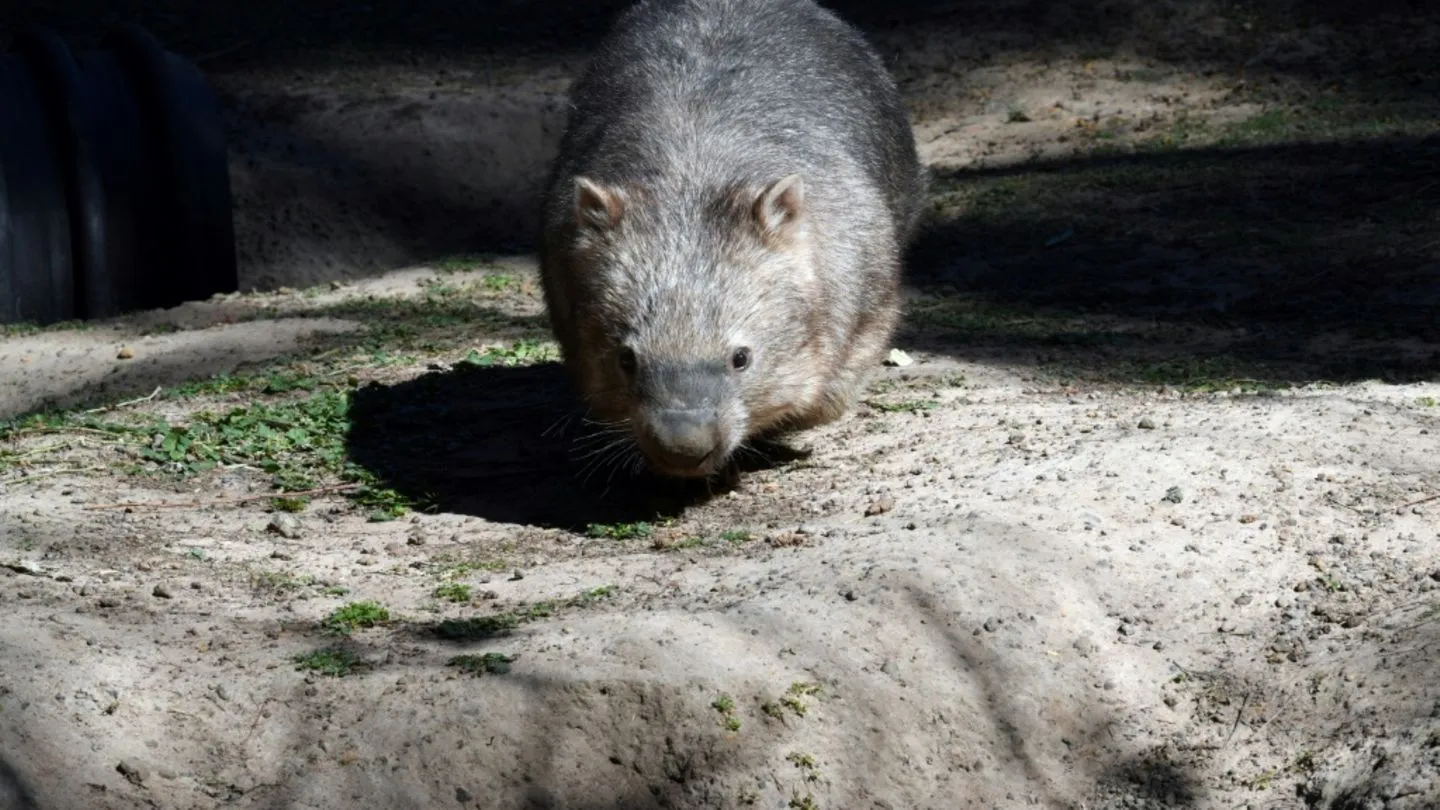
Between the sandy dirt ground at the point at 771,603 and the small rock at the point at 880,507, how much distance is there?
0.02m

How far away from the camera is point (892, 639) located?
328 cm

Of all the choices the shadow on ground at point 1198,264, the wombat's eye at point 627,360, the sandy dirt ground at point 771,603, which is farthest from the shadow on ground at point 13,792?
the shadow on ground at point 1198,264

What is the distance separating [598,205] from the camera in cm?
427

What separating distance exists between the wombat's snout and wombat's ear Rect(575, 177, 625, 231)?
57 cm

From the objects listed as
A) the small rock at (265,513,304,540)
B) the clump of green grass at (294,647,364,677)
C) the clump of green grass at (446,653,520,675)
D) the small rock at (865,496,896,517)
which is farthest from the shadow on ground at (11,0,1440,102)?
the clump of green grass at (294,647,364,677)

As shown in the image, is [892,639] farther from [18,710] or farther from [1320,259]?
[1320,259]

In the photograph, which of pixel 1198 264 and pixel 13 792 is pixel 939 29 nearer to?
pixel 1198 264

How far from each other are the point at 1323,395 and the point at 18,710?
319cm

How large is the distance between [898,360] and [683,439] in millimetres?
1767

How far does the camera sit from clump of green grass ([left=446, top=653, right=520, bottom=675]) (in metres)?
3.12

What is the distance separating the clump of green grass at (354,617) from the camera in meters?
3.43

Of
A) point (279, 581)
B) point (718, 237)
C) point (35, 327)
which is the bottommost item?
point (35, 327)

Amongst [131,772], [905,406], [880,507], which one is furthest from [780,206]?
[131,772]

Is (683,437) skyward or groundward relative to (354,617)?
skyward
